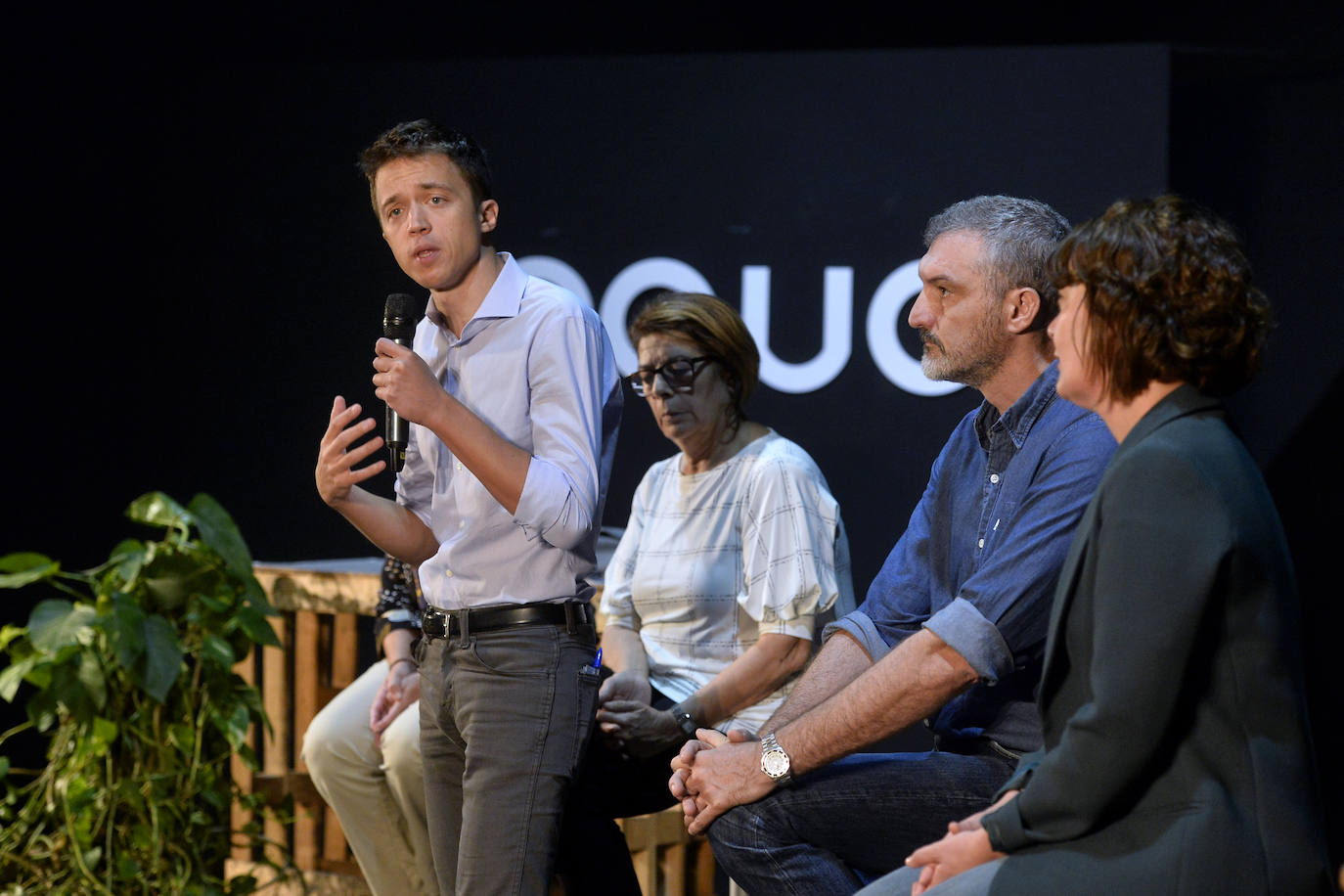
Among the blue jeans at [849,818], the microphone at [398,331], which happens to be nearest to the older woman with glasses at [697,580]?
the blue jeans at [849,818]

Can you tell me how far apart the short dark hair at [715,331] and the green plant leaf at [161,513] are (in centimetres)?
97

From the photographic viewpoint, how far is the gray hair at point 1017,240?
190 cm

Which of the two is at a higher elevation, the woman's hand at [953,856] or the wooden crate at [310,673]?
the woman's hand at [953,856]

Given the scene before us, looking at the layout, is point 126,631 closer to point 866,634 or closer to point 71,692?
point 71,692

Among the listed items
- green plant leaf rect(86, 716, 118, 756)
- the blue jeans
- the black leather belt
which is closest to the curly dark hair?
the blue jeans

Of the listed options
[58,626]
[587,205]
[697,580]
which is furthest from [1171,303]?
[587,205]

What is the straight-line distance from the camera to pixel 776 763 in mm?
1806

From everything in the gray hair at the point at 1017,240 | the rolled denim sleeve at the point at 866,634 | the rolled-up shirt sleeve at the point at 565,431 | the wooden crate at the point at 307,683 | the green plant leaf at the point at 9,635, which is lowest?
the wooden crate at the point at 307,683

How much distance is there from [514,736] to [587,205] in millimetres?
2547

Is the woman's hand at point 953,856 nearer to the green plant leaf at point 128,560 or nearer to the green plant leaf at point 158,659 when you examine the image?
the green plant leaf at point 158,659

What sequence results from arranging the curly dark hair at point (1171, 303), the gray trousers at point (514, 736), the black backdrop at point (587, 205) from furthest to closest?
the black backdrop at point (587, 205), the gray trousers at point (514, 736), the curly dark hair at point (1171, 303)

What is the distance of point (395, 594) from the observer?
2.97 metres

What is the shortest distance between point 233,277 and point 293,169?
0.40 m

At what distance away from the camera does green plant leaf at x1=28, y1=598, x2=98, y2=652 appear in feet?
7.95
